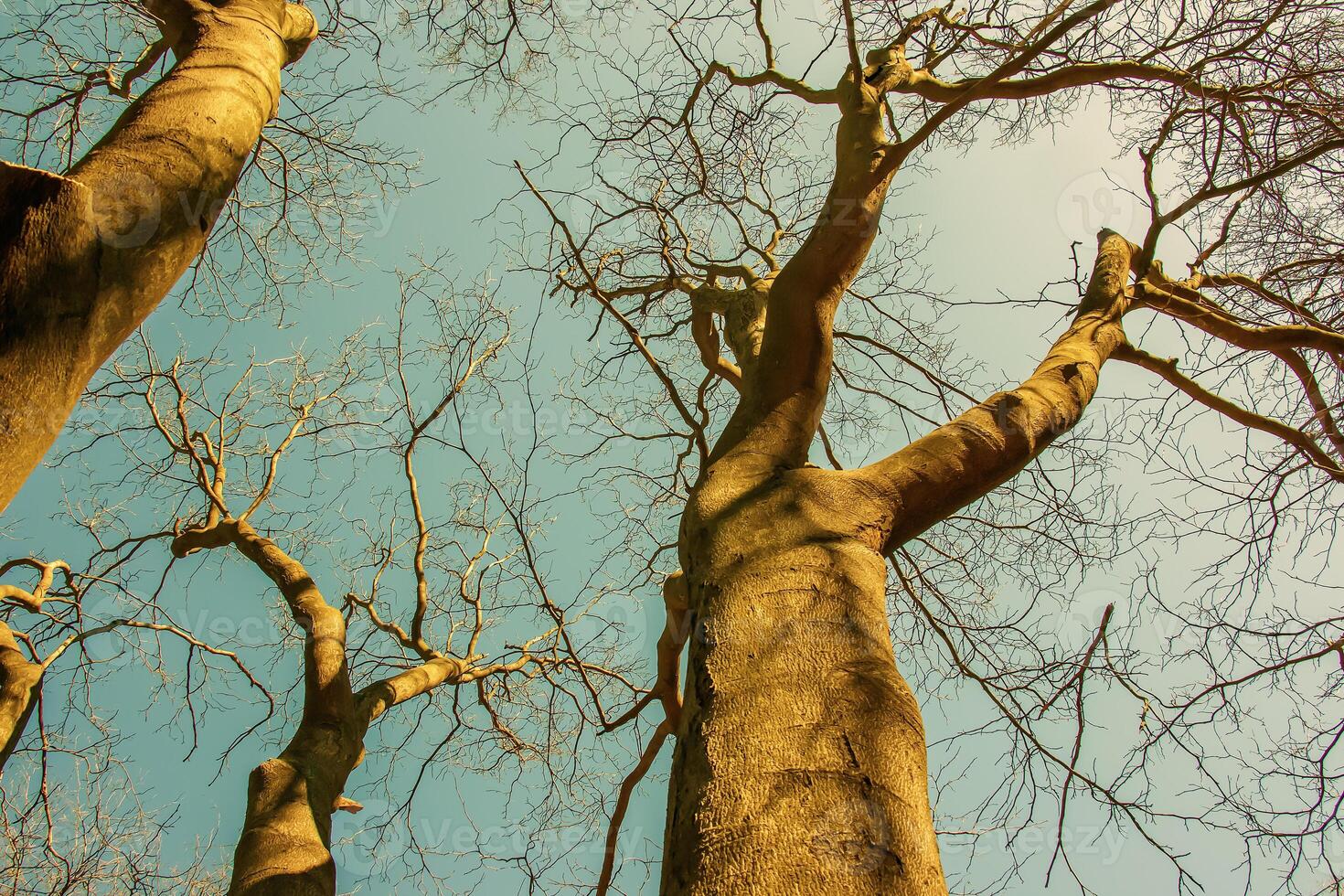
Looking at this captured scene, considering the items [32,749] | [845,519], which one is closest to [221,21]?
[845,519]

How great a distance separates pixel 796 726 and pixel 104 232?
148cm

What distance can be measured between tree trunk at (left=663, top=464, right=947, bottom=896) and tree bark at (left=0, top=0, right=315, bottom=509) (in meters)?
1.19

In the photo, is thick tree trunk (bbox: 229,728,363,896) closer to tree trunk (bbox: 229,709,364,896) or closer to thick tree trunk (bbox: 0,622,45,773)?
tree trunk (bbox: 229,709,364,896)

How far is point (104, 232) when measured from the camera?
1.40 metres

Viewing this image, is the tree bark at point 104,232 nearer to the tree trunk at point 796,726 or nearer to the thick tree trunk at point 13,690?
the tree trunk at point 796,726

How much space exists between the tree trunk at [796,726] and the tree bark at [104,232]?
1188 mm

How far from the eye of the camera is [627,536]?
15.5ft

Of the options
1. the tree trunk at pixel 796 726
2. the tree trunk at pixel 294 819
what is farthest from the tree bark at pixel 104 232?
the tree trunk at pixel 294 819

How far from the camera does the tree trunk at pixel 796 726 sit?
44.4 inches

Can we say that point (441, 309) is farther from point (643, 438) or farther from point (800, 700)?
point (800, 700)

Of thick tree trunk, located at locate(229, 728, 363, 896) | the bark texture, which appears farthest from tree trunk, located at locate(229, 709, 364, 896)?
the bark texture

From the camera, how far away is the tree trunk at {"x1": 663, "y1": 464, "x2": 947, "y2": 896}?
1.13 m

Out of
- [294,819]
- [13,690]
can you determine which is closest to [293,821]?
[294,819]

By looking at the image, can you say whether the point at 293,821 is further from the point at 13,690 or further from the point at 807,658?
the point at 807,658
